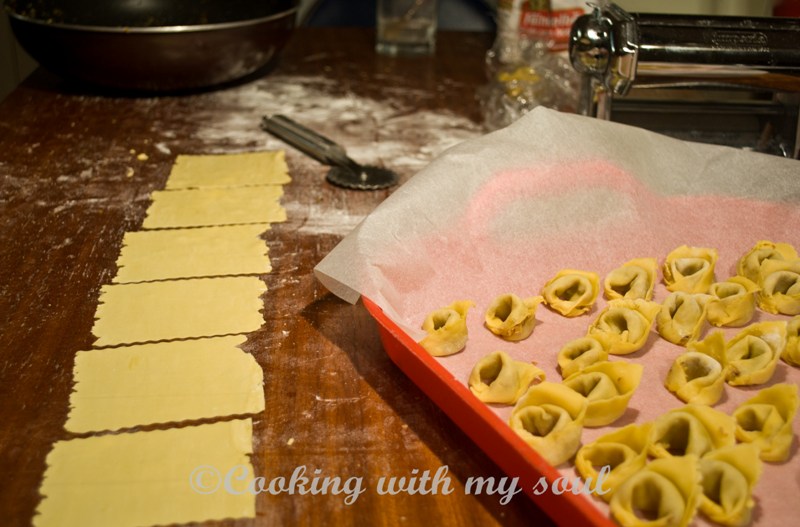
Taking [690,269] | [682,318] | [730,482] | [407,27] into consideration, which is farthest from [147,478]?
[407,27]

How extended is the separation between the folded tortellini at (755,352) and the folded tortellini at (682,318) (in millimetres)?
51

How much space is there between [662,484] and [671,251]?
592 millimetres

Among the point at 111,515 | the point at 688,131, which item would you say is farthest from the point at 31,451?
the point at 688,131

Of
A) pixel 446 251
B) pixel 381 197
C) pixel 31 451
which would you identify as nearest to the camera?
pixel 31 451

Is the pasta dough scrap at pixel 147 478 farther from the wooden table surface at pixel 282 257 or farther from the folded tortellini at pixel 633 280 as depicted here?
the folded tortellini at pixel 633 280

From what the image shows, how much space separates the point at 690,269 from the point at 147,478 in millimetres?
841

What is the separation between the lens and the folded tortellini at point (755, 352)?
1013 mm

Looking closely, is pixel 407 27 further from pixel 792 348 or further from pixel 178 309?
pixel 792 348

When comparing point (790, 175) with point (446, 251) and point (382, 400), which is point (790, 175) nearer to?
point (446, 251)

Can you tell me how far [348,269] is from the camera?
3.56 ft

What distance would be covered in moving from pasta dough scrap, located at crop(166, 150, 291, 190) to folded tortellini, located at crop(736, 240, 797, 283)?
0.88 m

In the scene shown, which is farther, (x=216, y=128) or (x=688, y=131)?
(x=216, y=128)

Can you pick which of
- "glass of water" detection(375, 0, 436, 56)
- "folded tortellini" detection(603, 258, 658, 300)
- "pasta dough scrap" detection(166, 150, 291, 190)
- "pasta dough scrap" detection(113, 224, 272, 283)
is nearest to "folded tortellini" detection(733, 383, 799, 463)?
"folded tortellini" detection(603, 258, 658, 300)

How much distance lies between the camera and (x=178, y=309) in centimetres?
119
